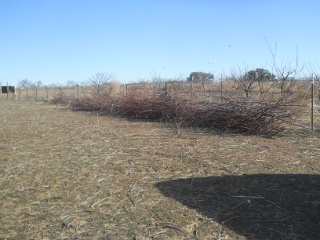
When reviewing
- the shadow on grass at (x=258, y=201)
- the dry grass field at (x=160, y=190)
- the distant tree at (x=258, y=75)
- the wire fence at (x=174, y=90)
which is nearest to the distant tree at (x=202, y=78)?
Answer: the wire fence at (x=174, y=90)

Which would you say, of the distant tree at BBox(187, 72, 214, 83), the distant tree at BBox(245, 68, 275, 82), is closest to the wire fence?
the distant tree at BBox(187, 72, 214, 83)

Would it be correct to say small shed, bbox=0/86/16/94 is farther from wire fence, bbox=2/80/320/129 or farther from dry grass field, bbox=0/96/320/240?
dry grass field, bbox=0/96/320/240

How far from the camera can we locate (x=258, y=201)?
3441 millimetres

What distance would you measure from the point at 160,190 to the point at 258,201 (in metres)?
1.19

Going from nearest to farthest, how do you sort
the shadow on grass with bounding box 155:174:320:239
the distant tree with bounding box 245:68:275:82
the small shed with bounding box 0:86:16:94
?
the shadow on grass with bounding box 155:174:320:239, the distant tree with bounding box 245:68:275:82, the small shed with bounding box 0:86:16:94

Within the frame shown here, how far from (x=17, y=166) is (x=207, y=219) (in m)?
3.42

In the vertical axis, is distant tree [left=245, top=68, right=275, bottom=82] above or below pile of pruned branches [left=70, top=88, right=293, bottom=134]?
above

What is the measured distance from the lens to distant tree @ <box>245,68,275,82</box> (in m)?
9.90

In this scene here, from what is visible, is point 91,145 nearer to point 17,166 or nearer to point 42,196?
point 17,166

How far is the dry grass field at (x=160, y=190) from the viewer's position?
112 inches

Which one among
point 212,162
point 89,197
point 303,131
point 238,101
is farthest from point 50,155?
point 303,131

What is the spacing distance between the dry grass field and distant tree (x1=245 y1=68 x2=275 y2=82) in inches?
137

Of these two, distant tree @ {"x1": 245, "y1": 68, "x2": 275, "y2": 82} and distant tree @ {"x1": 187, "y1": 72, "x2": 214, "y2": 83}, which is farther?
distant tree @ {"x1": 187, "y1": 72, "x2": 214, "y2": 83}

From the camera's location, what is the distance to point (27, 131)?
28.5 feet
